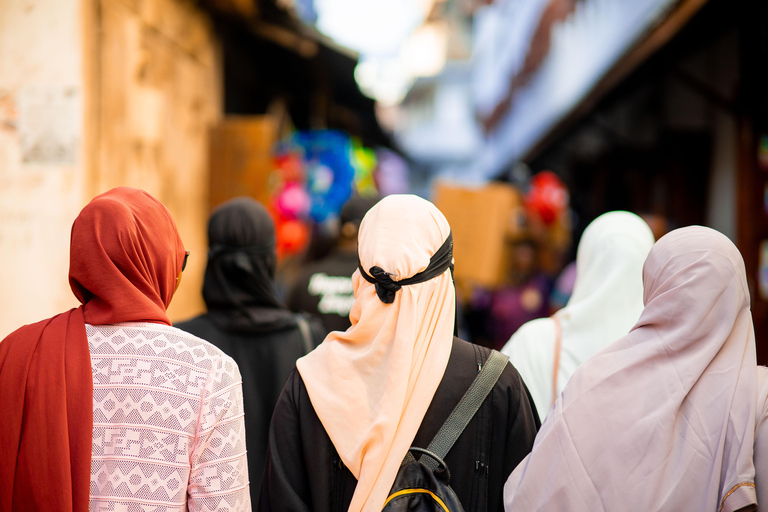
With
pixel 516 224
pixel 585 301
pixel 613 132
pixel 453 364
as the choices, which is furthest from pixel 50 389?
pixel 613 132

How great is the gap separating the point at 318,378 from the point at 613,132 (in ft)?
22.8

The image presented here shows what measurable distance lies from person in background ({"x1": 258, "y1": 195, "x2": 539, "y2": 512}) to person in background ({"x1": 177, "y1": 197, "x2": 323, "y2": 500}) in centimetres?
87

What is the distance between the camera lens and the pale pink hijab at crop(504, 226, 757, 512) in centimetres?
173

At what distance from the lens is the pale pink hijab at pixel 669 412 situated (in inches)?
67.9

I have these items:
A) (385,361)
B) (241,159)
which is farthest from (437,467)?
(241,159)

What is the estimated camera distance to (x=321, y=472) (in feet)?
5.99

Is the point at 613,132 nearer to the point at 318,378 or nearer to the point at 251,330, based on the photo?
the point at 251,330

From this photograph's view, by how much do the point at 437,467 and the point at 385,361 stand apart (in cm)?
30

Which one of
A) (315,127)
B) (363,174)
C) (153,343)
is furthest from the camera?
(315,127)

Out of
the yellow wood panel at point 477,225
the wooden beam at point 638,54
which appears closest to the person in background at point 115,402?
the wooden beam at point 638,54

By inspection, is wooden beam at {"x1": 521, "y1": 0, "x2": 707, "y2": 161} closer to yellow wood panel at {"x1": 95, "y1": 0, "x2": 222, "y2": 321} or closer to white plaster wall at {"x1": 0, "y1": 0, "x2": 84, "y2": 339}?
yellow wood panel at {"x1": 95, "y1": 0, "x2": 222, "y2": 321}

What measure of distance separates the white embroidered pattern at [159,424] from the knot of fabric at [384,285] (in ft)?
1.50

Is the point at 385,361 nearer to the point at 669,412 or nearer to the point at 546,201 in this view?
the point at 669,412

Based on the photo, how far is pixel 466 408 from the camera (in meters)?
1.83
